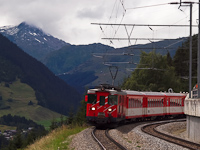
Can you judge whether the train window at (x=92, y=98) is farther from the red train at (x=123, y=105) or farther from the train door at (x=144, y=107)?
the train door at (x=144, y=107)

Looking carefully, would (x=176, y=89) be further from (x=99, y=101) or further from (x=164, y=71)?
(x=99, y=101)

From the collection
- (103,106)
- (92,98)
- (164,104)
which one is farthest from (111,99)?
(164,104)

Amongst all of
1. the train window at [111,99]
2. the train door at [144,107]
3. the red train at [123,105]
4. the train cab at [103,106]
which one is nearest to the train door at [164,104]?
the red train at [123,105]

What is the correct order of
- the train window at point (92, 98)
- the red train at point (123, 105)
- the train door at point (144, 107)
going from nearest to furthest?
the red train at point (123, 105) → the train window at point (92, 98) → the train door at point (144, 107)

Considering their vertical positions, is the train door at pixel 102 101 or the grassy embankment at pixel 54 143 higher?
the train door at pixel 102 101

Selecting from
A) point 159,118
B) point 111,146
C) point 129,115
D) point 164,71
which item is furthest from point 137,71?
point 111,146

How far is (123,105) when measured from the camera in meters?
33.4

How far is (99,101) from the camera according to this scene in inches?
1200

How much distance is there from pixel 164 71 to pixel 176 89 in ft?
17.6

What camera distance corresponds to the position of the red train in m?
30.2

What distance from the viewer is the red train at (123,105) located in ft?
99.2

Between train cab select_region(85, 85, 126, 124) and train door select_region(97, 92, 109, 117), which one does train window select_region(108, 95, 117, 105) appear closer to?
train cab select_region(85, 85, 126, 124)

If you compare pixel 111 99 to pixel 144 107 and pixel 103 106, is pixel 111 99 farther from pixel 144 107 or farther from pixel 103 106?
pixel 144 107

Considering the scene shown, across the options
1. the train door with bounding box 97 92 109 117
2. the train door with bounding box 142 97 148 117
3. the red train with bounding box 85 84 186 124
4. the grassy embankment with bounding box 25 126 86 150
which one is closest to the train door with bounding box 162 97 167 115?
the red train with bounding box 85 84 186 124
